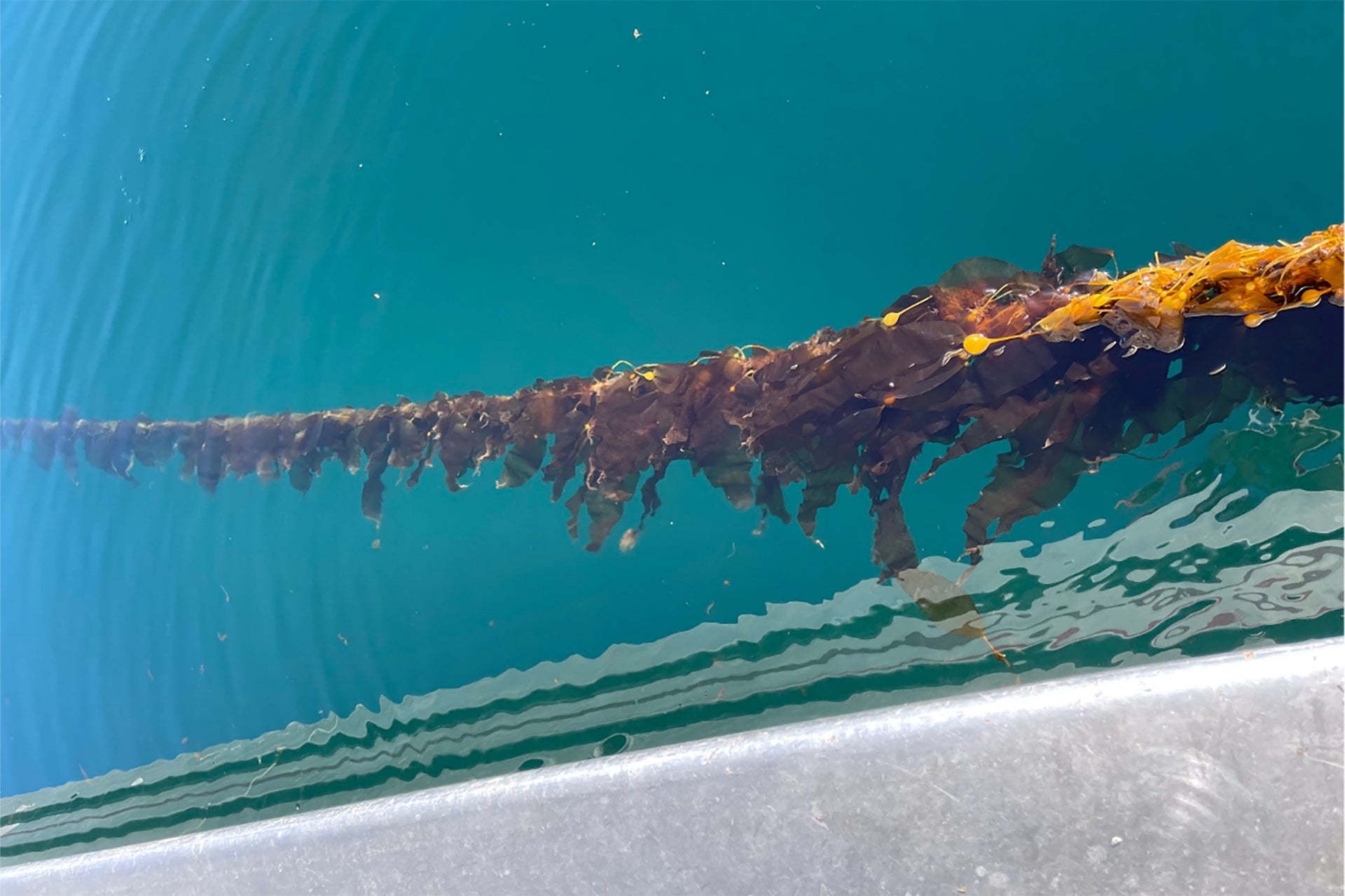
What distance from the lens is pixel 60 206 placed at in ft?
9.09

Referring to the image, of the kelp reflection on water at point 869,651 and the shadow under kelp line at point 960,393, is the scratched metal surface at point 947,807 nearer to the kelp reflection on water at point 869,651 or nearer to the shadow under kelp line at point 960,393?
the kelp reflection on water at point 869,651

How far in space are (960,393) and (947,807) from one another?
2.43 ft

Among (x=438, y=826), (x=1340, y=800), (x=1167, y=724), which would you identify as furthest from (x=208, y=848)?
(x=1340, y=800)

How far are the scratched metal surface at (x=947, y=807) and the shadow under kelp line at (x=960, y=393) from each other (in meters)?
0.38

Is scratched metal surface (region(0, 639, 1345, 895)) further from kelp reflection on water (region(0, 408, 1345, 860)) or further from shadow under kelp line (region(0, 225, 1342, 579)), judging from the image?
shadow under kelp line (region(0, 225, 1342, 579))

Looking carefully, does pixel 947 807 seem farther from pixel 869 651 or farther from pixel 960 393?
pixel 960 393

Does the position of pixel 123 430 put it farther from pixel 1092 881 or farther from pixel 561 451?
pixel 1092 881

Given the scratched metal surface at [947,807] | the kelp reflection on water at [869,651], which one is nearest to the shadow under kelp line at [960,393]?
the kelp reflection on water at [869,651]

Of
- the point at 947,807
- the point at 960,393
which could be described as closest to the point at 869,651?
the point at 947,807

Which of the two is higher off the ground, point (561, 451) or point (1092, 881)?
point (561, 451)

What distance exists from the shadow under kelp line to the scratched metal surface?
38 cm

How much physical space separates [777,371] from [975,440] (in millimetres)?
406

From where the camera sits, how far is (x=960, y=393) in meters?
1.36

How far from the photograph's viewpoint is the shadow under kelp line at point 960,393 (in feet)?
3.93
